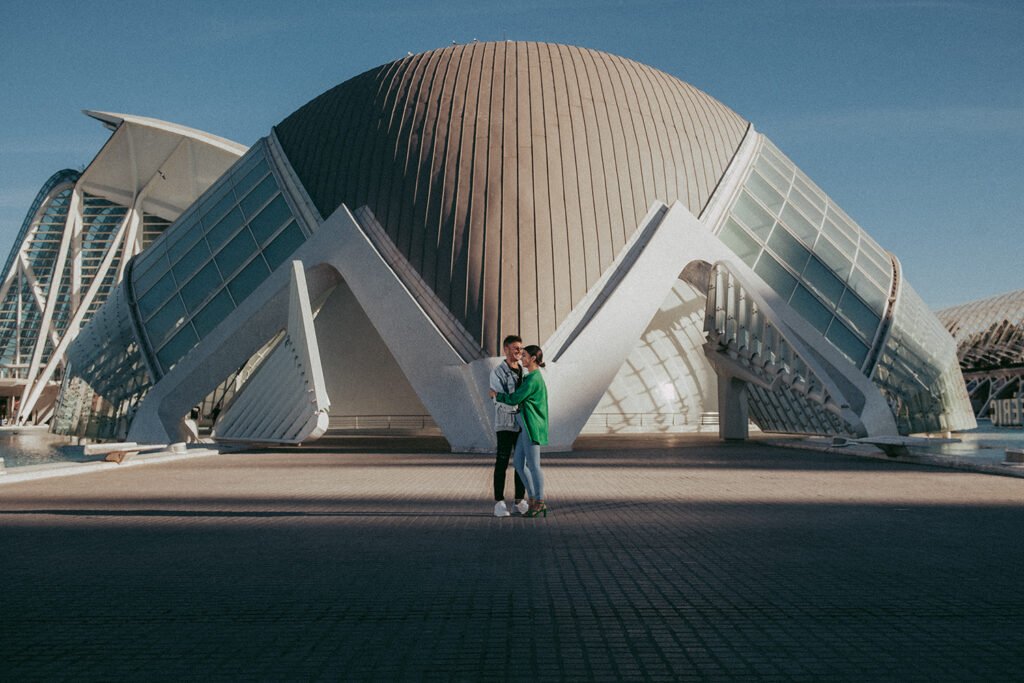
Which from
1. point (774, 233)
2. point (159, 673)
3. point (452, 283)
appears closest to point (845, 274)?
point (774, 233)

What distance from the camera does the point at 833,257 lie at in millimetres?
27281

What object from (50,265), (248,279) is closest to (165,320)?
(248,279)

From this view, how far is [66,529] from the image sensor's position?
8.30m

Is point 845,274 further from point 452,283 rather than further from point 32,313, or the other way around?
point 32,313

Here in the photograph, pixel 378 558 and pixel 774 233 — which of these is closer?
pixel 378 558

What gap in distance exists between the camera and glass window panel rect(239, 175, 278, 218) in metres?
28.7

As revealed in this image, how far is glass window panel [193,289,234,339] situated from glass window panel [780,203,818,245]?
16.1 meters

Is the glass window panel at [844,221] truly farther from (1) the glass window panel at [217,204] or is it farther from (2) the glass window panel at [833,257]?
(1) the glass window panel at [217,204]

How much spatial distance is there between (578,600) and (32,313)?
254 ft

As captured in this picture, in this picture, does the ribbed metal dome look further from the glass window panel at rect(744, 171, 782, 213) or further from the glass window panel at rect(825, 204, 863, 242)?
the glass window panel at rect(825, 204, 863, 242)

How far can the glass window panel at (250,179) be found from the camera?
29.7m

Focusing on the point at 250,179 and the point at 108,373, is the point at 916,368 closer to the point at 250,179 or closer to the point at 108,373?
the point at 250,179

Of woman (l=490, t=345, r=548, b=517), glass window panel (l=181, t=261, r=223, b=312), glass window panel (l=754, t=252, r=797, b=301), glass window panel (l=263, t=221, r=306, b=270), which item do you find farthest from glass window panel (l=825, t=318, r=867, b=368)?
woman (l=490, t=345, r=548, b=517)

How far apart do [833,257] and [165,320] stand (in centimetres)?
1940
